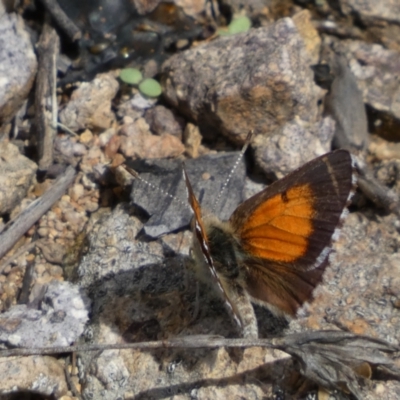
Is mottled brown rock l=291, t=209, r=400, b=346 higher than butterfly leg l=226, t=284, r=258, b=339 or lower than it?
lower

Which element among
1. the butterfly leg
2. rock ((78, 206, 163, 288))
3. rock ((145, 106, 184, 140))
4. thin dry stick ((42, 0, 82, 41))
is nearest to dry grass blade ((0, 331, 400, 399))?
the butterfly leg

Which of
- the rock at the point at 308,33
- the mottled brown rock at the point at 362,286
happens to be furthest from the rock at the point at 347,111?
the mottled brown rock at the point at 362,286

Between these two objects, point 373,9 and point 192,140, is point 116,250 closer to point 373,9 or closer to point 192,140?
point 192,140

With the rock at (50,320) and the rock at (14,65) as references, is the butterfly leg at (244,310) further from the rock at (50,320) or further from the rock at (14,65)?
the rock at (14,65)

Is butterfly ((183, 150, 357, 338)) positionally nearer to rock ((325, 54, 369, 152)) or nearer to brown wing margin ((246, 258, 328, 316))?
brown wing margin ((246, 258, 328, 316))

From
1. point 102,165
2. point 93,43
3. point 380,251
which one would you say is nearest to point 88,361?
point 102,165

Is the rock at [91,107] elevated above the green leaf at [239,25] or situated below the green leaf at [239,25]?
above
